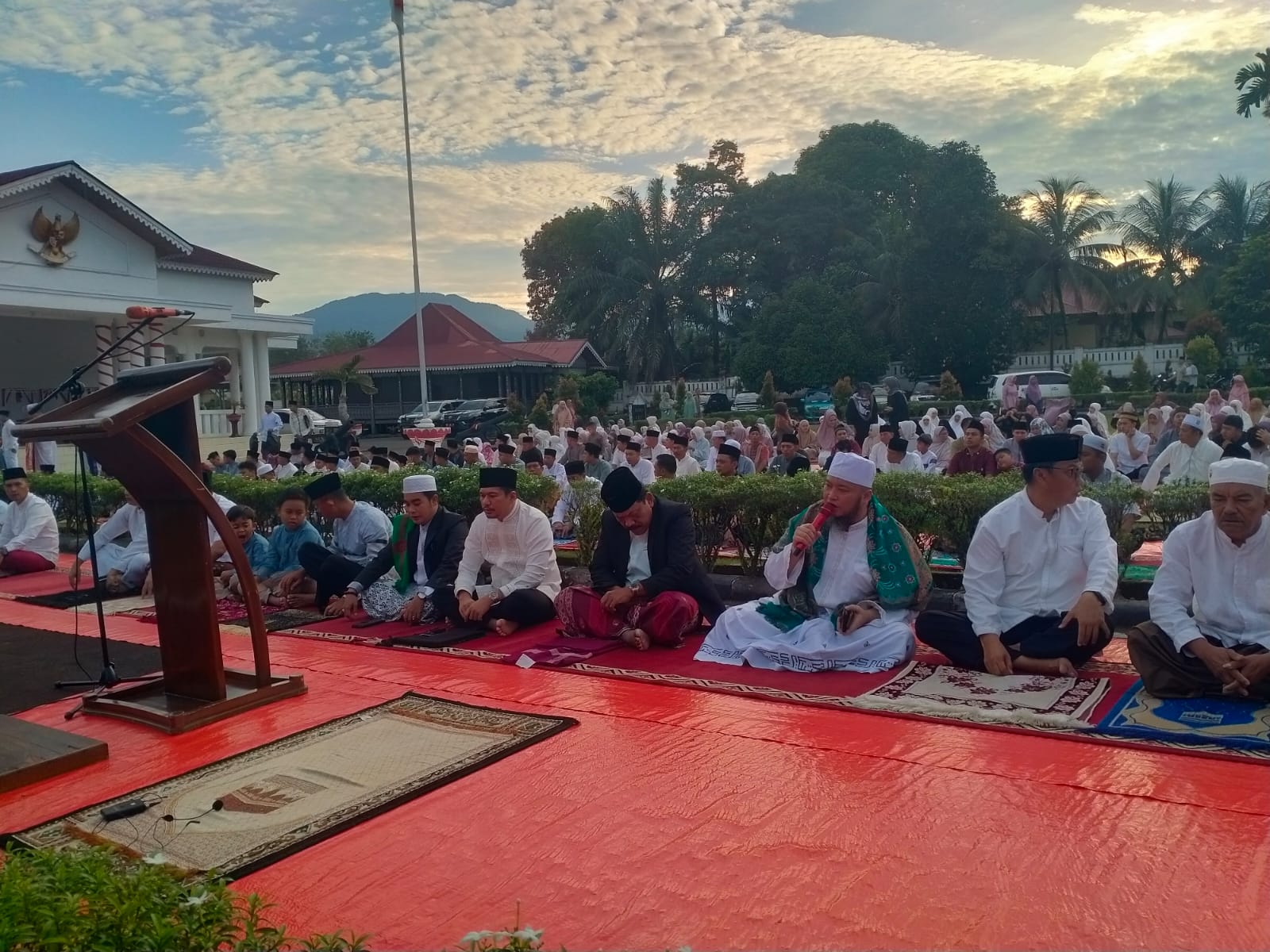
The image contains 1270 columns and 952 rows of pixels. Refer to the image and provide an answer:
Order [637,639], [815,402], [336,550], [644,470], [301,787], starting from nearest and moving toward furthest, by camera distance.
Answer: [301,787] < [637,639] < [336,550] < [644,470] < [815,402]

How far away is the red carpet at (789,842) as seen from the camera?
247 cm

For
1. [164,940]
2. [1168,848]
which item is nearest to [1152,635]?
[1168,848]

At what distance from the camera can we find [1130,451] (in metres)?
11.7

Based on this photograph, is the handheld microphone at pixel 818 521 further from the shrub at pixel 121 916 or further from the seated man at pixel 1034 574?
the shrub at pixel 121 916

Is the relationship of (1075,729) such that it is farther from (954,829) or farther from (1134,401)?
(1134,401)

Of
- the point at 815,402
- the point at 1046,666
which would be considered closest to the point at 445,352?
the point at 815,402

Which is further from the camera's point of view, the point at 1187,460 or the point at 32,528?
the point at 32,528

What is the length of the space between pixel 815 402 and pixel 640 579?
82.3 ft

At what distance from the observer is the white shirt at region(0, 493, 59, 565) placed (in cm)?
986

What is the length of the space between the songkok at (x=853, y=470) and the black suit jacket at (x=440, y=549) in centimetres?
257

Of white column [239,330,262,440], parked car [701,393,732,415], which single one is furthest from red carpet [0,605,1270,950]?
parked car [701,393,732,415]

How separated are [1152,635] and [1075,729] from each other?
618mm

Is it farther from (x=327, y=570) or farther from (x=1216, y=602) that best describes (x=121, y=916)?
(x=327, y=570)

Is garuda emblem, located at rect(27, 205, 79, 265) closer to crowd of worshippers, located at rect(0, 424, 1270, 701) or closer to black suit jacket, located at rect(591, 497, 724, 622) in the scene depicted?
crowd of worshippers, located at rect(0, 424, 1270, 701)
